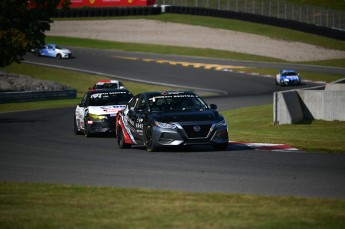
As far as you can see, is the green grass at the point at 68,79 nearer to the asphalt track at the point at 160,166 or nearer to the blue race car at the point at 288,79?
the blue race car at the point at 288,79

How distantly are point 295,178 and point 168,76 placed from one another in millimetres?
46054

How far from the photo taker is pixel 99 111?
23.7 m

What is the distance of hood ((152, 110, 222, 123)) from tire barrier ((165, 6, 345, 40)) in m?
55.2

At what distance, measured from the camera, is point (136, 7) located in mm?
82938

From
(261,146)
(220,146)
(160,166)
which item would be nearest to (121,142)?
(220,146)

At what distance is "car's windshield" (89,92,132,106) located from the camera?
80.4 feet

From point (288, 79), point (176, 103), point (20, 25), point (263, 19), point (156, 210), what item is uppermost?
point (156, 210)

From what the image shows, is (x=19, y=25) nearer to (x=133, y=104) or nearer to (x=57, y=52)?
(x=133, y=104)

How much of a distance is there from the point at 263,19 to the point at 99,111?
178 feet

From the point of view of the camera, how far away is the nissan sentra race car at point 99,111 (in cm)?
2348

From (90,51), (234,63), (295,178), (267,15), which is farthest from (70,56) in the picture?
(295,178)

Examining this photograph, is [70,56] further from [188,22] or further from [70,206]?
[70,206]

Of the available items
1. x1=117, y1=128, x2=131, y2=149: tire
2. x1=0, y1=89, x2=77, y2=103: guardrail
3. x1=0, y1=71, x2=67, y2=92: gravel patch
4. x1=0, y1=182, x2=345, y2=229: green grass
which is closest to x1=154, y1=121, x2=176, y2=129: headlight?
x1=117, y1=128, x2=131, y2=149: tire

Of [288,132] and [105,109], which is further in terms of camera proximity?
[105,109]
